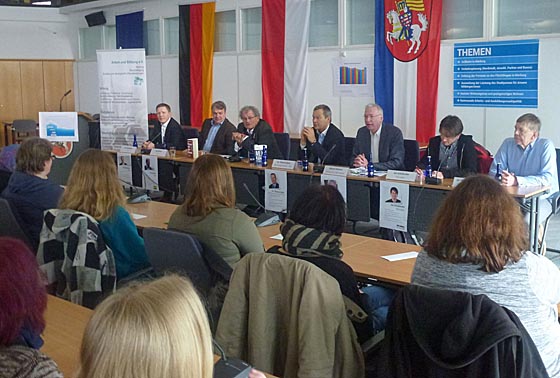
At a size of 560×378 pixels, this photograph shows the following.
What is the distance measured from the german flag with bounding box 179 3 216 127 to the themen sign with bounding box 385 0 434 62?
11.5 feet

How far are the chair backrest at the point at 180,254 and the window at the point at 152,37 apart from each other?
9.29 meters

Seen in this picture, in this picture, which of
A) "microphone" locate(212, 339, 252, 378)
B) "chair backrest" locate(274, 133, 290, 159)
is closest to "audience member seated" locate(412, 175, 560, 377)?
"microphone" locate(212, 339, 252, 378)

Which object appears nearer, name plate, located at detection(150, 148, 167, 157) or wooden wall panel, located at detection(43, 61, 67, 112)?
name plate, located at detection(150, 148, 167, 157)

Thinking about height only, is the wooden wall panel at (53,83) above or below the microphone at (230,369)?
above

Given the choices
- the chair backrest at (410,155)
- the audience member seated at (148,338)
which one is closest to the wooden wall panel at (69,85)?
the chair backrest at (410,155)

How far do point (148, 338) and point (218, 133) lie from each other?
6496 mm

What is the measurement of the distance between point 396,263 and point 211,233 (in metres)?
0.87

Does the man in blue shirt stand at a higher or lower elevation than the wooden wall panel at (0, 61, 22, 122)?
lower

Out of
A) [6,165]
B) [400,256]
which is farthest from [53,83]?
[400,256]

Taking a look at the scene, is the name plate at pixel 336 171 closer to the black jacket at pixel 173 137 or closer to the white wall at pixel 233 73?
the white wall at pixel 233 73

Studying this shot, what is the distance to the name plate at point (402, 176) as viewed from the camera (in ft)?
16.8

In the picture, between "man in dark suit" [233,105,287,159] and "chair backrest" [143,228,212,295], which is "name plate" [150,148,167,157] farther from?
"chair backrest" [143,228,212,295]

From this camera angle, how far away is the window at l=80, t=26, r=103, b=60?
527 inches

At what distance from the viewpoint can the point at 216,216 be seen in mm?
3025
